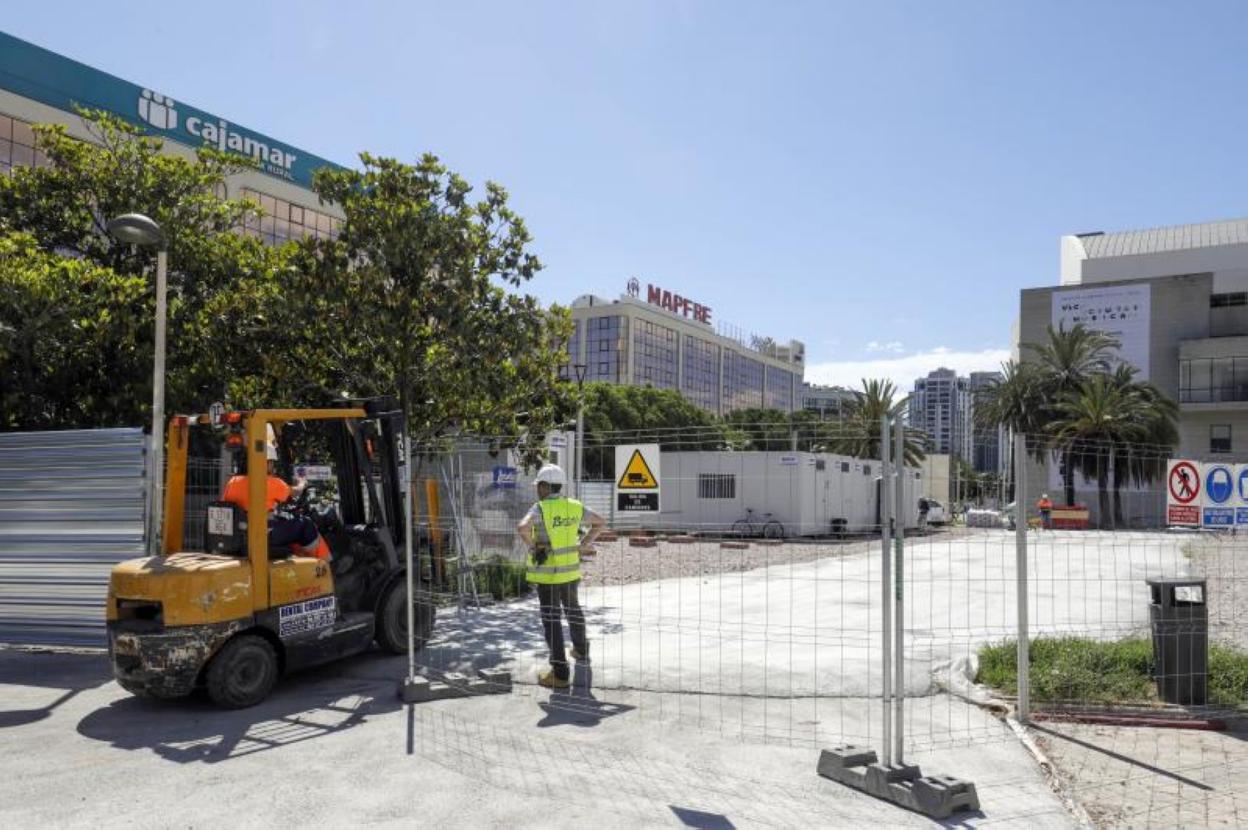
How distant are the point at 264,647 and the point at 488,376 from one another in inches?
261

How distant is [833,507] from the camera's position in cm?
872

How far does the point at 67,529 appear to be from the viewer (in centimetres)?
970

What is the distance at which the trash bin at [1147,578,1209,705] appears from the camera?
23.0ft

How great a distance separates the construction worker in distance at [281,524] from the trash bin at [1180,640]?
693 centimetres

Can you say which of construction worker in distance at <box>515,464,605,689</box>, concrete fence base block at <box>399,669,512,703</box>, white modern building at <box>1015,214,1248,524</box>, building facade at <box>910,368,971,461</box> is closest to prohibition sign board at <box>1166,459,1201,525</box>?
building facade at <box>910,368,971,461</box>

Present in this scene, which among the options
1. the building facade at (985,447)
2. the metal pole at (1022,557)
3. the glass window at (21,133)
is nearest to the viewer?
the metal pole at (1022,557)

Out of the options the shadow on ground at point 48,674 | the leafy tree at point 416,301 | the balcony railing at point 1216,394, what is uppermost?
the balcony railing at point 1216,394

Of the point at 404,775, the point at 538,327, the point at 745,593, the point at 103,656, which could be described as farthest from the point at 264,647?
the point at 745,593

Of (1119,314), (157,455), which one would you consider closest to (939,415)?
(157,455)

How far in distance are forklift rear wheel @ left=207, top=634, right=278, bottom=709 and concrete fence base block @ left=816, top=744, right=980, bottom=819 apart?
14.9ft

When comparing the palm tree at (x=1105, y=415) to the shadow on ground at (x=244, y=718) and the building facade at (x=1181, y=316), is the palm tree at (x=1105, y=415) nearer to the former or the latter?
the building facade at (x=1181, y=316)

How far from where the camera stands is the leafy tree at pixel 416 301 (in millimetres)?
12695

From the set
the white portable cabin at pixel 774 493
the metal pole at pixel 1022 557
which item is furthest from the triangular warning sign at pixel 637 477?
the metal pole at pixel 1022 557

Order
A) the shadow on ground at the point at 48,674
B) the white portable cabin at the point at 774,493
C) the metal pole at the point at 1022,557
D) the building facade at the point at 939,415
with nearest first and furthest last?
the building facade at the point at 939,415 → the metal pole at the point at 1022,557 → the shadow on ground at the point at 48,674 → the white portable cabin at the point at 774,493
